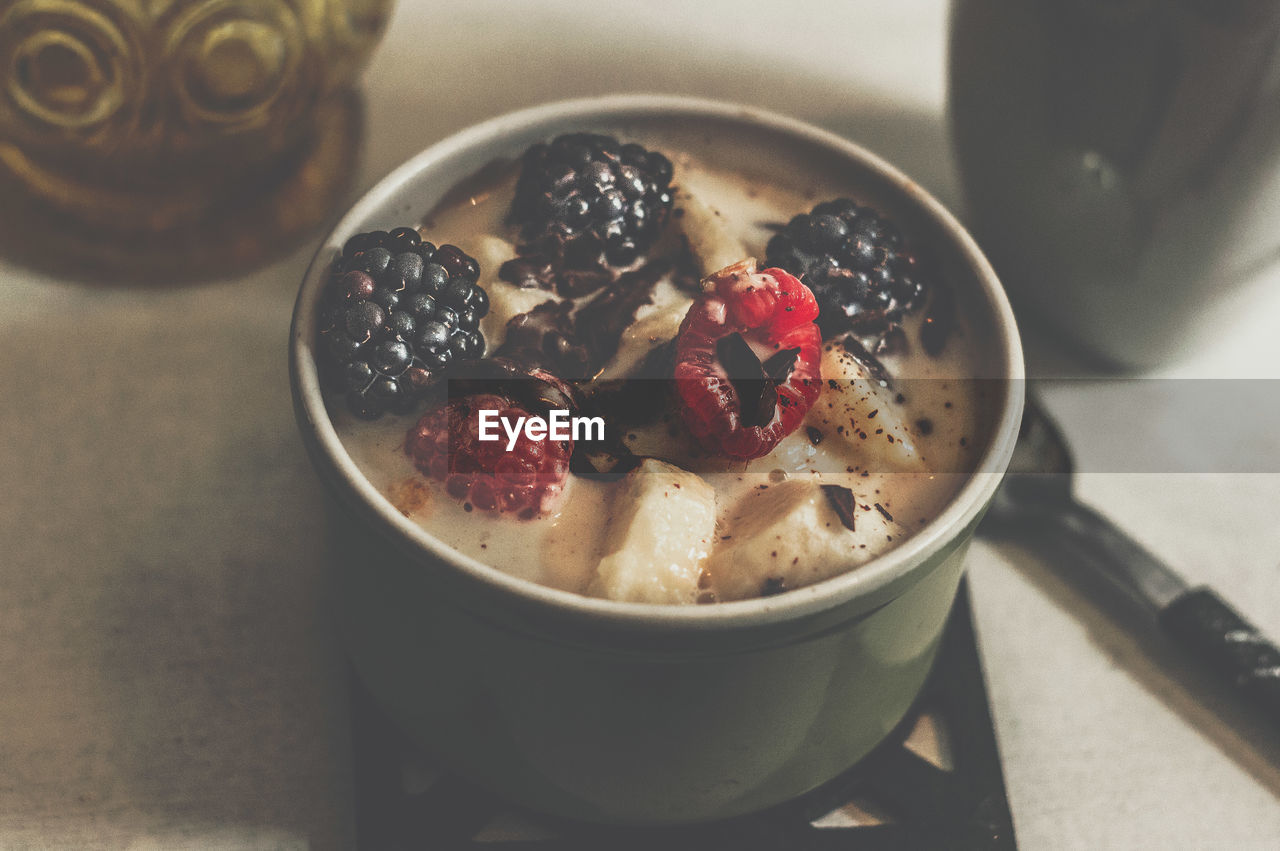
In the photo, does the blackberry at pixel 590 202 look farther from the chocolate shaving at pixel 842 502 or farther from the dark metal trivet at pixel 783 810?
the dark metal trivet at pixel 783 810

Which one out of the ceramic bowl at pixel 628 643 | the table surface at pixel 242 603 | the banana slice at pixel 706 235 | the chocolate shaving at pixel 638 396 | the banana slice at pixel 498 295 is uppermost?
the banana slice at pixel 706 235

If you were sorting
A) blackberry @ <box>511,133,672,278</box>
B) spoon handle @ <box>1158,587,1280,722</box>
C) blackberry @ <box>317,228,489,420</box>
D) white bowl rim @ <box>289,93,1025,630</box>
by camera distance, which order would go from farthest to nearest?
spoon handle @ <box>1158,587,1280,722</box> → blackberry @ <box>511,133,672,278</box> → blackberry @ <box>317,228,489,420</box> → white bowl rim @ <box>289,93,1025,630</box>

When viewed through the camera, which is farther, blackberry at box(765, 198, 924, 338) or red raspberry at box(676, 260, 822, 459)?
blackberry at box(765, 198, 924, 338)

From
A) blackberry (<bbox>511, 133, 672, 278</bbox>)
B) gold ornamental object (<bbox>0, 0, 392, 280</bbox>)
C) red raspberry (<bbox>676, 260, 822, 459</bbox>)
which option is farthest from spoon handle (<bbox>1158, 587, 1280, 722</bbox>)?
gold ornamental object (<bbox>0, 0, 392, 280</bbox>)

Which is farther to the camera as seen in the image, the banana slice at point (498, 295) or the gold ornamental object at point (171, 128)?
the gold ornamental object at point (171, 128)

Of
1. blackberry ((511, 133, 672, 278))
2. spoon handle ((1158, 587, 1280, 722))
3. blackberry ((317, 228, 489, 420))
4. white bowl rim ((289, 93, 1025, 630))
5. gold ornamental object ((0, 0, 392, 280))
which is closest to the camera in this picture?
white bowl rim ((289, 93, 1025, 630))

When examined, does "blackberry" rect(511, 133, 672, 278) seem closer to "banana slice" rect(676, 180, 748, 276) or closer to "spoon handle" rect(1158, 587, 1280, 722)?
"banana slice" rect(676, 180, 748, 276)

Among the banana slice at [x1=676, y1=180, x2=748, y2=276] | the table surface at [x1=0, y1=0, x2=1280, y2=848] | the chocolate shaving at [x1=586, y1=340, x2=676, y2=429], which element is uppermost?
the banana slice at [x1=676, y1=180, x2=748, y2=276]

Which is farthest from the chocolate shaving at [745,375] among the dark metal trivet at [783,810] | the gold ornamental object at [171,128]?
the gold ornamental object at [171,128]
